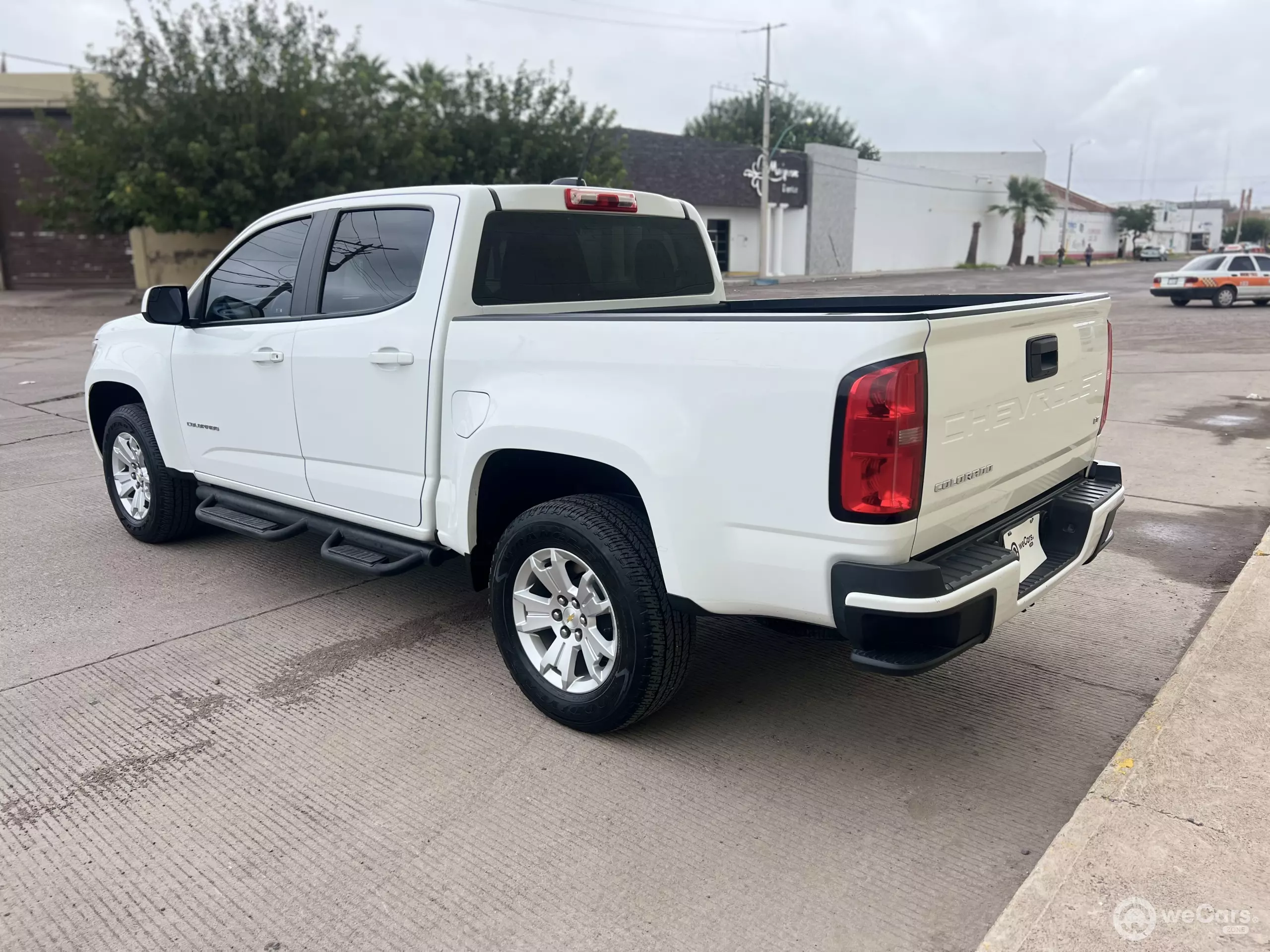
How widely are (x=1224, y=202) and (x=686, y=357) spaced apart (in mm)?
167001

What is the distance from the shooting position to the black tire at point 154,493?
18.0 ft

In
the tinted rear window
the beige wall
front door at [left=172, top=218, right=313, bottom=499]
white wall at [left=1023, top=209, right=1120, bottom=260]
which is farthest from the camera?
white wall at [left=1023, top=209, right=1120, bottom=260]

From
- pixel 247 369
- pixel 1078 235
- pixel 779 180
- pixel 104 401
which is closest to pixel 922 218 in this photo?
pixel 779 180

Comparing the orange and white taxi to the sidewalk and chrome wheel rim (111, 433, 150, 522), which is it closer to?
the sidewalk

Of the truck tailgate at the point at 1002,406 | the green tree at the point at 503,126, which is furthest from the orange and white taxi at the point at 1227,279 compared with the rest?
the truck tailgate at the point at 1002,406

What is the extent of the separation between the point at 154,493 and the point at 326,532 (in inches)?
67.4

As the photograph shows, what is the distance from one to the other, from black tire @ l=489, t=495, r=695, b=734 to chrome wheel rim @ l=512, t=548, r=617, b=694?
32 millimetres

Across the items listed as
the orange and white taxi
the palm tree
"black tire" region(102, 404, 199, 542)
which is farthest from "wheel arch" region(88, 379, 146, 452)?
the palm tree

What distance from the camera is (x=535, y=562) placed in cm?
353

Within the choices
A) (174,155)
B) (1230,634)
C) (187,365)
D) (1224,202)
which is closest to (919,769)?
(1230,634)

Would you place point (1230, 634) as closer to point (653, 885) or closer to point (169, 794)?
point (653, 885)

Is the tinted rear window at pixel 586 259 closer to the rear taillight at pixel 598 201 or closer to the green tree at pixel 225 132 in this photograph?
the rear taillight at pixel 598 201

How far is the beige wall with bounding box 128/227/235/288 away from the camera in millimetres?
28344

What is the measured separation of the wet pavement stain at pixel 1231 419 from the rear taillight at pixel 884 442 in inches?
287
